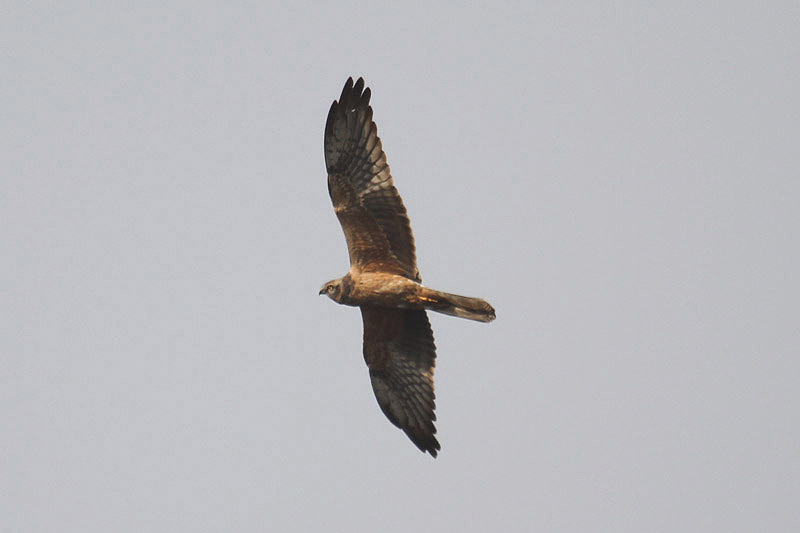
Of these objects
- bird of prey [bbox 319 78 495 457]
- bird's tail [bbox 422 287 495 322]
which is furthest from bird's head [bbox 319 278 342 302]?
bird's tail [bbox 422 287 495 322]

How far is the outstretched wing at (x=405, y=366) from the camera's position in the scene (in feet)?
45.0

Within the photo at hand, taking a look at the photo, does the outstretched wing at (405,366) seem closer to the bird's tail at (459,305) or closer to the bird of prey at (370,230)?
the bird of prey at (370,230)

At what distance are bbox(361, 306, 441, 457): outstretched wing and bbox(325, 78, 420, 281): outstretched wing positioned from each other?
0.82 meters

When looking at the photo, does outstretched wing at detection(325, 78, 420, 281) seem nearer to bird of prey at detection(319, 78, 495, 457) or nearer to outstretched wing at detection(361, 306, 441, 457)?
bird of prey at detection(319, 78, 495, 457)

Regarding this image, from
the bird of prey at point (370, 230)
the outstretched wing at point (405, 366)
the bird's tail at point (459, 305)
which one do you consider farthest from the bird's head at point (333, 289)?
the bird's tail at point (459, 305)

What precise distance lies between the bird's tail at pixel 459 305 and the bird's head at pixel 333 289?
41.2 inches

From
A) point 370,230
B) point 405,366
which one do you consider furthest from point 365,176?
point 405,366

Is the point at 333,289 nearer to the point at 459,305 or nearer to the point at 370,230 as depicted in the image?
the point at 370,230

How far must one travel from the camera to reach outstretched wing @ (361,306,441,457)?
13.7 m

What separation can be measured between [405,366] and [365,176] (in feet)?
8.00

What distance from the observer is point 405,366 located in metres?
13.9

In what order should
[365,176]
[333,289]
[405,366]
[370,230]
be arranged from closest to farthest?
[365,176]
[370,230]
[333,289]
[405,366]

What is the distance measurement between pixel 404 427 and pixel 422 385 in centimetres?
60

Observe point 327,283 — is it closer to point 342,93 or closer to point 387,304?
point 387,304
